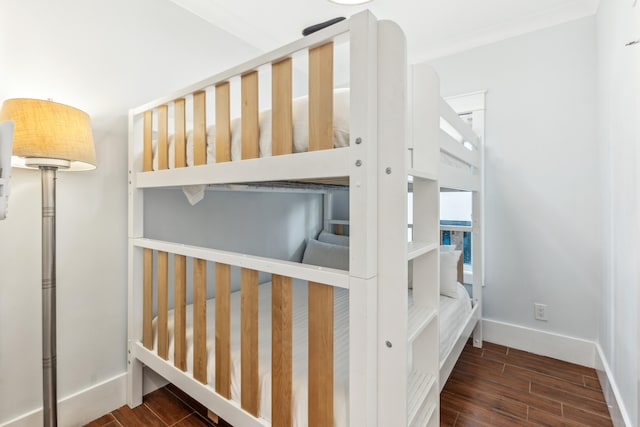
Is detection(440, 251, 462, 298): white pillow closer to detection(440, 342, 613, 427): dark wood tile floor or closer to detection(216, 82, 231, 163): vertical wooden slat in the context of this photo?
detection(440, 342, 613, 427): dark wood tile floor

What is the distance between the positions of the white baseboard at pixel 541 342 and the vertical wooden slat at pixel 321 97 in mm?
2154

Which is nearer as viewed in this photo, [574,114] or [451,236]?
[574,114]

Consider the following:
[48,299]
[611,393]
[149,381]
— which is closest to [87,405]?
[149,381]

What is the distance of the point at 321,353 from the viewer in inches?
35.6

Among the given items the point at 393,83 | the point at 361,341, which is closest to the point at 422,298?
the point at 361,341

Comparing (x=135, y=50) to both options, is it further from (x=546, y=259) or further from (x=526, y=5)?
(x=546, y=259)

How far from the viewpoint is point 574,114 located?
79.7 inches

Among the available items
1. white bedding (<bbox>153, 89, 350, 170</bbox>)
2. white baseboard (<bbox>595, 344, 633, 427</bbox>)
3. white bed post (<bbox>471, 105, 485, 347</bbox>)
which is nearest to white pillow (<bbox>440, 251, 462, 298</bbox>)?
white bed post (<bbox>471, 105, 485, 347</bbox>)

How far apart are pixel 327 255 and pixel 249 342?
1346mm

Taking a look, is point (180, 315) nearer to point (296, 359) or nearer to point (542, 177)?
point (296, 359)

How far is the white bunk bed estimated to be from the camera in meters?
0.82

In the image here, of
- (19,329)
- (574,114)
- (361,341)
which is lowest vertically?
(19,329)

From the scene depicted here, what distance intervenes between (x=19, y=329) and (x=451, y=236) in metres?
2.65

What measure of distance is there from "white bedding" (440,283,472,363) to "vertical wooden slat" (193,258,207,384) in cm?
100
